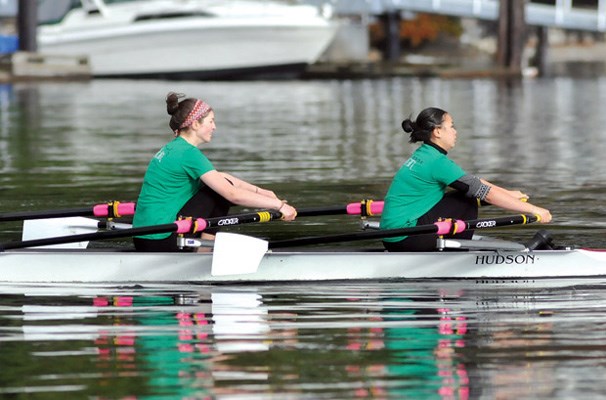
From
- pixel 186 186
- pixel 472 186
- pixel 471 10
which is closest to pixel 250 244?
pixel 186 186

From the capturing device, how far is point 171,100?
40.6ft

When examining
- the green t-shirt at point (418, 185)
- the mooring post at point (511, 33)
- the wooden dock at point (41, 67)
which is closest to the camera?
the green t-shirt at point (418, 185)

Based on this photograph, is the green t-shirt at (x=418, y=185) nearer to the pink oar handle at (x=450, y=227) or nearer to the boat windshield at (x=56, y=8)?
the pink oar handle at (x=450, y=227)

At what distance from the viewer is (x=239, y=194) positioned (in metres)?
12.6

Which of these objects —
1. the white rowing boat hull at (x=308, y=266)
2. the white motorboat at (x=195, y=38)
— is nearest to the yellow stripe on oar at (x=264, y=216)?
the white rowing boat hull at (x=308, y=266)

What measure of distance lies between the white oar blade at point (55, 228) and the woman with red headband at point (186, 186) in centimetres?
158

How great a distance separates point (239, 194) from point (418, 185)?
1326 mm

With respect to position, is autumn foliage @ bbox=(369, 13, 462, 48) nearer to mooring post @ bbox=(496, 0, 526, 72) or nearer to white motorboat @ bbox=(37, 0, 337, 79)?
mooring post @ bbox=(496, 0, 526, 72)

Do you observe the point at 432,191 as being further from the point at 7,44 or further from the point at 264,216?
the point at 7,44

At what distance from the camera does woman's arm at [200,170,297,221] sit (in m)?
12.6

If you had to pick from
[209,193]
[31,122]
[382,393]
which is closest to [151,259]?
[209,193]

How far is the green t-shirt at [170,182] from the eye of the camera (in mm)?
12578

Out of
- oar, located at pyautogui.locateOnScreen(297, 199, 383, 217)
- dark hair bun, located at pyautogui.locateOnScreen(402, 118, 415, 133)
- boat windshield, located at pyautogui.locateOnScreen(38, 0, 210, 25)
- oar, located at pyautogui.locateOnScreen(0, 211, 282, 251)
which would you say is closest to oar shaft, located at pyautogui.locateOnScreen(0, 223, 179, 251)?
oar, located at pyautogui.locateOnScreen(0, 211, 282, 251)

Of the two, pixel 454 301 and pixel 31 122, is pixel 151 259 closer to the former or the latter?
pixel 454 301
